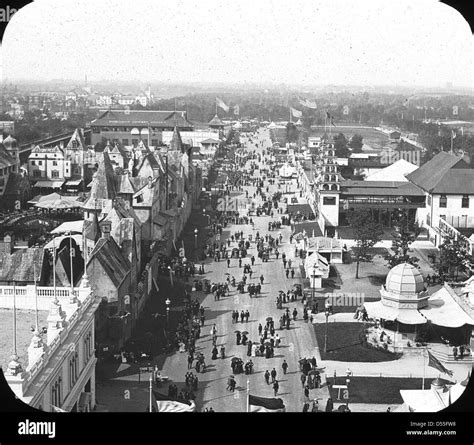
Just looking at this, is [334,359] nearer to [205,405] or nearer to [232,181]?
[205,405]

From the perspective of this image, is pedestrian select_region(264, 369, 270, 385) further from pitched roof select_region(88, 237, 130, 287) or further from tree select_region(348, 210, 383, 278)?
tree select_region(348, 210, 383, 278)

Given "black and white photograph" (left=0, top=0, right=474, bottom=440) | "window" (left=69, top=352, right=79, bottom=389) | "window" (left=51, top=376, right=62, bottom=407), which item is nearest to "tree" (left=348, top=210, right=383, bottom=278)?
"black and white photograph" (left=0, top=0, right=474, bottom=440)

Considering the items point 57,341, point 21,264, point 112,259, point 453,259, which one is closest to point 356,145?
point 453,259

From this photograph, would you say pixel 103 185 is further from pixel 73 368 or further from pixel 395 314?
pixel 73 368

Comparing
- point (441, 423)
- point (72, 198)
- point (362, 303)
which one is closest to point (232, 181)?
point (72, 198)

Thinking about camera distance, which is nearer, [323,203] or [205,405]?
[205,405]

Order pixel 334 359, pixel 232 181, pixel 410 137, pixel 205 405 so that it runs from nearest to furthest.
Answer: pixel 205 405, pixel 334 359, pixel 232 181, pixel 410 137

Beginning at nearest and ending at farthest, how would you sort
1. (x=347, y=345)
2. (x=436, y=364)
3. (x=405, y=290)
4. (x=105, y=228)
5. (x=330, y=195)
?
(x=436, y=364)
(x=347, y=345)
(x=405, y=290)
(x=105, y=228)
(x=330, y=195)

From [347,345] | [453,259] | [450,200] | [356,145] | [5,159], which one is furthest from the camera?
[356,145]

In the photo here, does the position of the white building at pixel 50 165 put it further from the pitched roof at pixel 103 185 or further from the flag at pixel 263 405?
the flag at pixel 263 405
